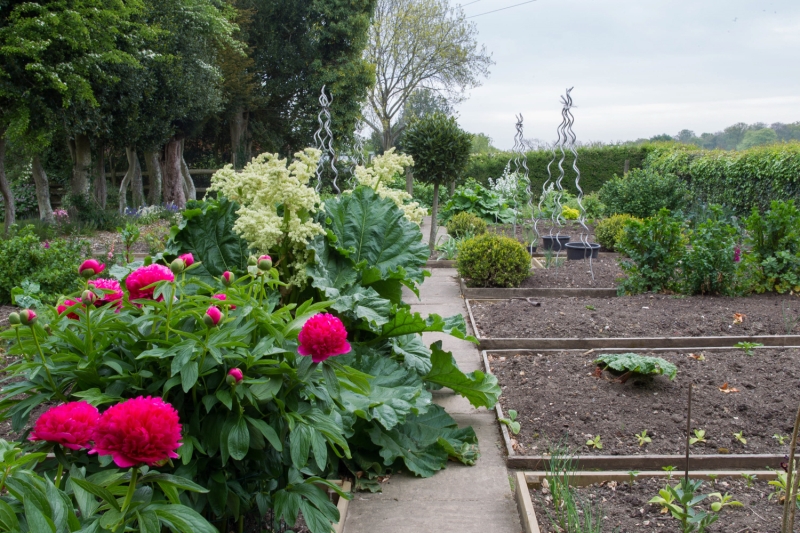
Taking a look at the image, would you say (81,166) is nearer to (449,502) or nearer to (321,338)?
(449,502)

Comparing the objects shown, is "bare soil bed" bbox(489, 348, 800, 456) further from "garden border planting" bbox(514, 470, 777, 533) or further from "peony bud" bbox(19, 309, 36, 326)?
"peony bud" bbox(19, 309, 36, 326)

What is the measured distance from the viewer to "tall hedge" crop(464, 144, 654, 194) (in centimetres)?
2080

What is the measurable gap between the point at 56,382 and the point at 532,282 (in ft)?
20.4

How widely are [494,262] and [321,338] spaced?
558 centimetres

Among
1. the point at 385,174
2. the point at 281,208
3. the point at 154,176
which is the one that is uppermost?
the point at 154,176

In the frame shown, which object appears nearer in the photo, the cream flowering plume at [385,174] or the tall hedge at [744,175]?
the cream flowering plume at [385,174]

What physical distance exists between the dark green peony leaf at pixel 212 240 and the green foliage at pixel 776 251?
5.46 meters

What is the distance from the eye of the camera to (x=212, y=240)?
3.44m

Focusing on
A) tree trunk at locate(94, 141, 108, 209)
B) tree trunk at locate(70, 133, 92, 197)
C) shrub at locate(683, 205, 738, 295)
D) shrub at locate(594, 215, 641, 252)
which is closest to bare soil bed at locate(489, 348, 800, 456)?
shrub at locate(683, 205, 738, 295)

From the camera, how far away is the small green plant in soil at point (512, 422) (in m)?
3.34

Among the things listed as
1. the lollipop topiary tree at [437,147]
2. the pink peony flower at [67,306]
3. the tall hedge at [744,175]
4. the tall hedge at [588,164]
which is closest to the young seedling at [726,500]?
the pink peony flower at [67,306]

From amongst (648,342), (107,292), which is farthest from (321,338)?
(648,342)

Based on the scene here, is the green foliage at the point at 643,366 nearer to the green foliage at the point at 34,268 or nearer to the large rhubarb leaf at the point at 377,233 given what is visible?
the large rhubarb leaf at the point at 377,233

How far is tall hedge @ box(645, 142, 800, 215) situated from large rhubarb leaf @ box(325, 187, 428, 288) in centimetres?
898
